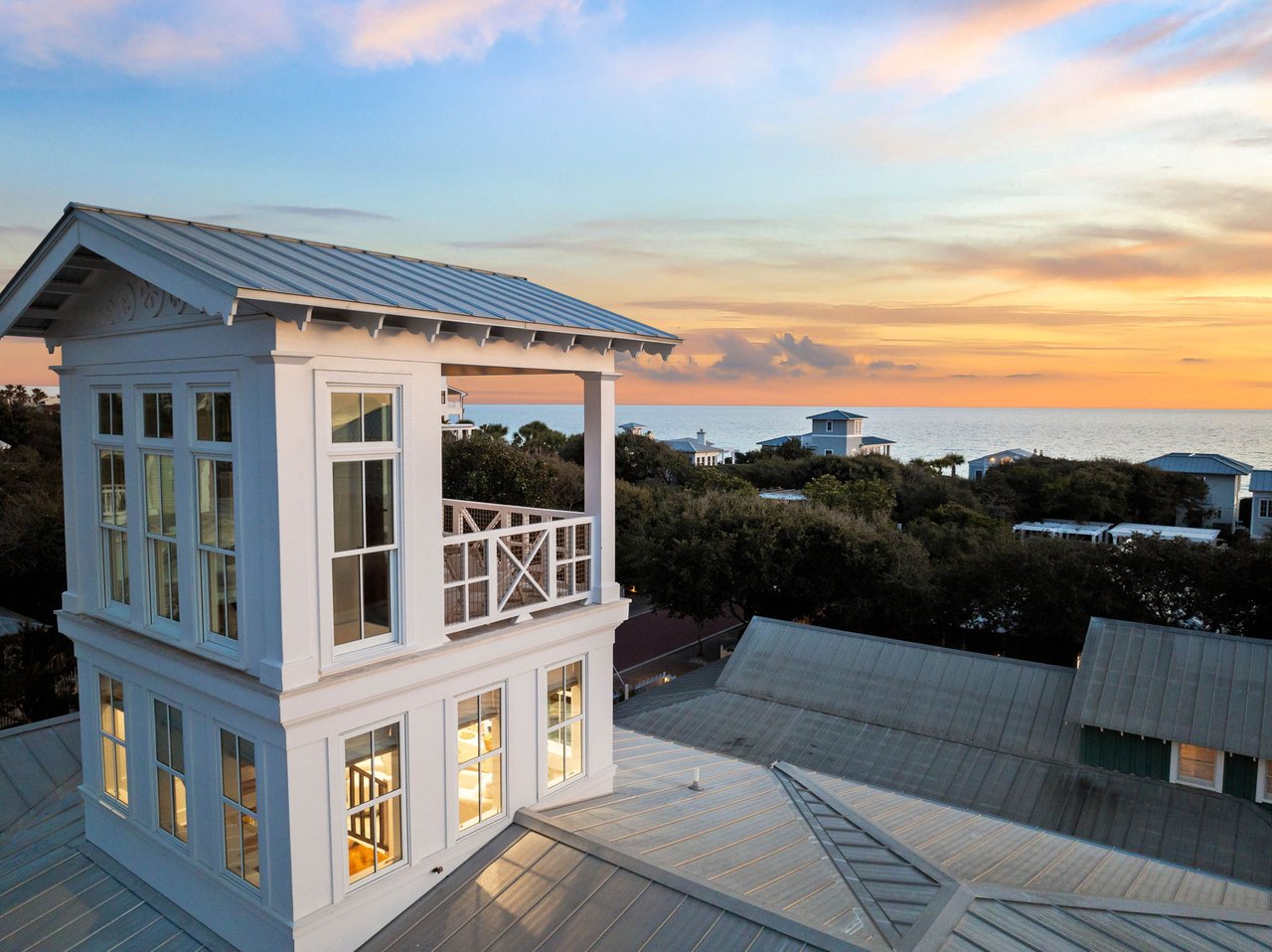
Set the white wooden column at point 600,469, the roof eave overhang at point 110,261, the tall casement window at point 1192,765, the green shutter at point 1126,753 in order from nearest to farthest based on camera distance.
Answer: the roof eave overhang at point 110,261 < the white wooden column at point 600,469 < the tall casement window at point 1192,765 < the green shutter at point 1126,753

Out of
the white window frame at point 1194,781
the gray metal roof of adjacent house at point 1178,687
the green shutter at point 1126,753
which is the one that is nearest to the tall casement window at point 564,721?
the gray metal roof of adjacent house at point 1178,687

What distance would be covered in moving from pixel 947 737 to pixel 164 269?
16.5 m

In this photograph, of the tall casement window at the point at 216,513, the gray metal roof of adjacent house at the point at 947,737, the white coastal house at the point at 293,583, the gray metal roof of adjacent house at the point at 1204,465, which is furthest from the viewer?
the gray metal roof of adjacent house at the point at 1204,465

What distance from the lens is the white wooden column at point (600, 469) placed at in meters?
8.85

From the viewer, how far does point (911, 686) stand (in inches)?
746

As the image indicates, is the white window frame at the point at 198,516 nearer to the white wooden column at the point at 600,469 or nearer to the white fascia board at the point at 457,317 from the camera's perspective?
the white fascia board at the point at 457,317

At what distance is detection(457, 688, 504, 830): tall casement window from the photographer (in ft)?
25.4

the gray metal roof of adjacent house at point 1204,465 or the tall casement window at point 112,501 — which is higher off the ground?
the tall casement window at point 112,501

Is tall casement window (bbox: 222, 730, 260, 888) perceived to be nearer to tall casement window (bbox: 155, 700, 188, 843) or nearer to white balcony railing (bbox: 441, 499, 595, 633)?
tall casement window (bbox: 155, 700, 188, 843)

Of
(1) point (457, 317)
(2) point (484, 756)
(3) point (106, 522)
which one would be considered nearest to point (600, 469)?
(1) point (457, 317)

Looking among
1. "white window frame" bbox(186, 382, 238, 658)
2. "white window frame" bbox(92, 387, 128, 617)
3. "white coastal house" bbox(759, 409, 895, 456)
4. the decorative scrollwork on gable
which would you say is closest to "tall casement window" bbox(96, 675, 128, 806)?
"white window frame" bbox(92, 387, 128, 617)

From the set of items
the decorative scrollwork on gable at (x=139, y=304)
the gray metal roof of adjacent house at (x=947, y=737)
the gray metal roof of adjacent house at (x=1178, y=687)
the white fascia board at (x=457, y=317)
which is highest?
the decorative scrollwork on gable at (x=139, y=304)

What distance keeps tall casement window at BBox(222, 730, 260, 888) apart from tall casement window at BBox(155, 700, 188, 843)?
2.43 feet

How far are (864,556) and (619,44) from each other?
18887 millimetres
